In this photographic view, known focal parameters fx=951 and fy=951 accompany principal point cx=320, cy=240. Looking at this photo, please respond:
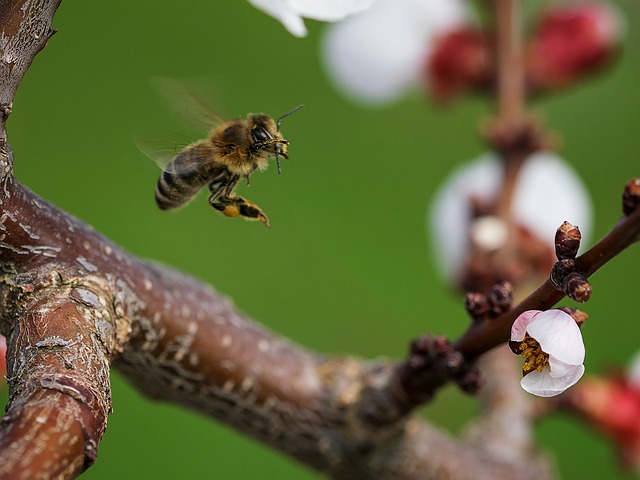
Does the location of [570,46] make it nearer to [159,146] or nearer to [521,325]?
[159,146]

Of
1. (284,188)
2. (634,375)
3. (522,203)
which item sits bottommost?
(634,375)

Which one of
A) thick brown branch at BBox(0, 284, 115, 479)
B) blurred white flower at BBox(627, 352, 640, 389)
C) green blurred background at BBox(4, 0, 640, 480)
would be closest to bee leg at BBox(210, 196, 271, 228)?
thick brown branch at BBox(0, 284, 115, 479)

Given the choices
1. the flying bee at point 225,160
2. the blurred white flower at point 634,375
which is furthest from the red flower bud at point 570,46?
the flying bee at point 225,160

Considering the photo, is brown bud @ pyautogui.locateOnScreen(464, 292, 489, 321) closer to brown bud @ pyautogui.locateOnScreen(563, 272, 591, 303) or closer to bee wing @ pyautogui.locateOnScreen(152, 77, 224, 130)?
brown bud @ pyautogui.locateOnScreen(563, 272, 591, 303)

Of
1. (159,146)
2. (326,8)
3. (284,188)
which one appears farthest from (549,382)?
(284,188)

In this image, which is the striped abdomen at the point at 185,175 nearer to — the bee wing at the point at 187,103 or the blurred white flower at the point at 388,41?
the bee wing at the point at 187,103
